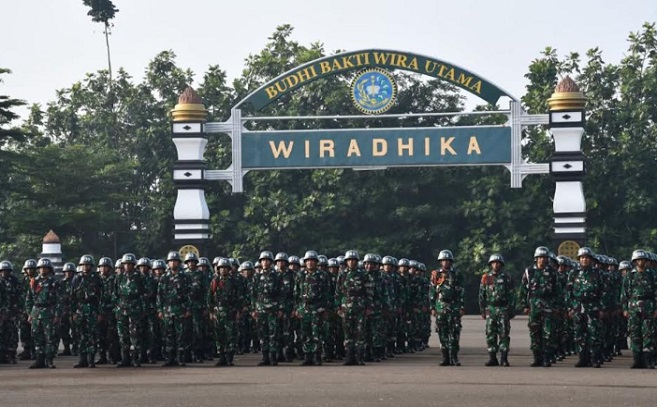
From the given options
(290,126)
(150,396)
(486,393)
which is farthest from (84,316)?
(290,126)

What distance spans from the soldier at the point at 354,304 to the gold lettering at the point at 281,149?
18651 millimetres

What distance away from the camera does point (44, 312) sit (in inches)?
920

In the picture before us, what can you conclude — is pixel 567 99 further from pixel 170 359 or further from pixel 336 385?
pixel 336 385

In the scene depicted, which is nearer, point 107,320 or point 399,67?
point 107,320

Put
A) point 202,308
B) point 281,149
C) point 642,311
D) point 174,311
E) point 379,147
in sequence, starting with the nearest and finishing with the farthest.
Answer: point 642,311
point 174,311
point 202,308
point 379,147
point 281,149

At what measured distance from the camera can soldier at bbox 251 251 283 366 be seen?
22.7 meters

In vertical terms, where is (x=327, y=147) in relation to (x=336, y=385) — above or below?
above

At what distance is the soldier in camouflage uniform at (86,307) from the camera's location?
76.0ft

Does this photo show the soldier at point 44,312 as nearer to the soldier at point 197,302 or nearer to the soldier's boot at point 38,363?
the soldier's boot at point 38,363

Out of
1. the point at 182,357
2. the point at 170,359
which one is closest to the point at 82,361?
the point at 170,359

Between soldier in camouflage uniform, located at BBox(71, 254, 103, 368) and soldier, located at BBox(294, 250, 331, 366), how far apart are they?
3.30 m

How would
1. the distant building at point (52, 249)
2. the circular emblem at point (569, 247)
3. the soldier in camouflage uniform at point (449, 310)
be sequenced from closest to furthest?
the soldier in camouflage uniform at point (449, 310), the circular emblem at point (569, 247), the distant building at point (52, 249)

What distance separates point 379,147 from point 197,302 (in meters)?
18.2

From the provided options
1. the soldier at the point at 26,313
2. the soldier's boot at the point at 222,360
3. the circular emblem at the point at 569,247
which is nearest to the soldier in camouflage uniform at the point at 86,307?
the soldier at the point at 26,313
